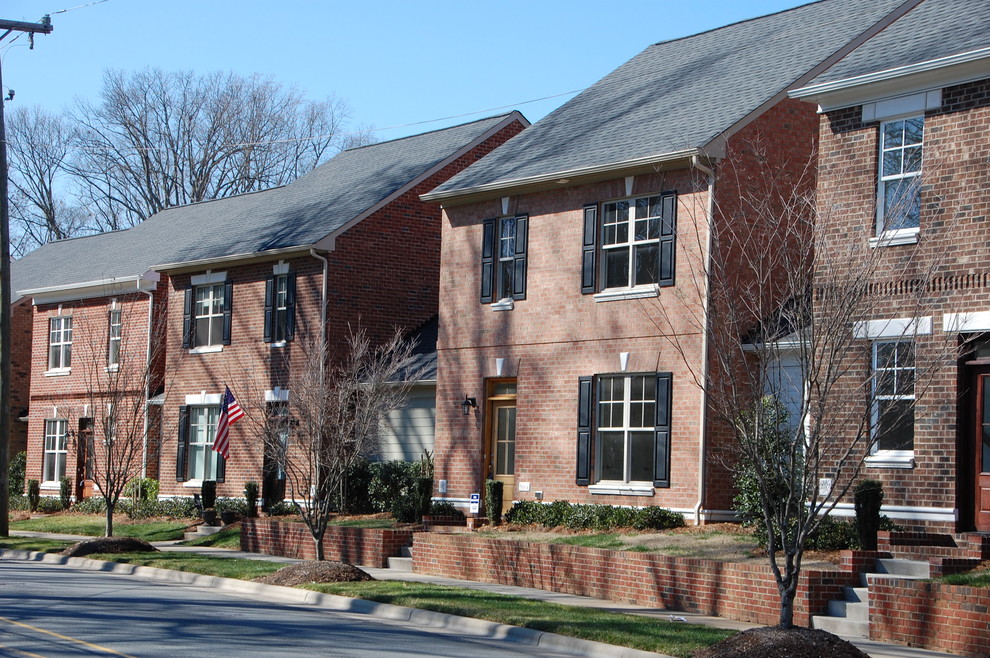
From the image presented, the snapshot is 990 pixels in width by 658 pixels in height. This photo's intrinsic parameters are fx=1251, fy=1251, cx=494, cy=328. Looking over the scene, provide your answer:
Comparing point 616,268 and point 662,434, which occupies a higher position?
point 616,268

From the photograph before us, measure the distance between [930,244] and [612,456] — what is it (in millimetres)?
6950

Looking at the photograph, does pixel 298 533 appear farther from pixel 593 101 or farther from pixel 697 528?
pixel 593 101

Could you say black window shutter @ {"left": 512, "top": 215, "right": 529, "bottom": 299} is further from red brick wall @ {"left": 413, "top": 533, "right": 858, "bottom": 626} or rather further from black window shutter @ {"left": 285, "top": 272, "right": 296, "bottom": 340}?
black window shutter @ {"left": 285, "top": 272, "right": 296, "bottom": 340}

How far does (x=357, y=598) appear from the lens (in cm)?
1620

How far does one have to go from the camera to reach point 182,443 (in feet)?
105

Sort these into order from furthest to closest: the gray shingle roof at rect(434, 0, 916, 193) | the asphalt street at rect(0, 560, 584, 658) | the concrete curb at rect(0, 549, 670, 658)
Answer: the gray shingle roof at rect(434, 0, 916, 193)
the concrete curb at rect(0, 549, 670, 658)
the asphalt street at rect(0, 560, 584, 658)

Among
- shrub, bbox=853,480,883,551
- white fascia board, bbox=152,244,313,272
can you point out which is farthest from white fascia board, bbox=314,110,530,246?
shrub, bbox=853,480,883,551

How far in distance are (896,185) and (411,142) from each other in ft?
58.5

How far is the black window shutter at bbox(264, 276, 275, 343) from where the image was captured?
2947 cm

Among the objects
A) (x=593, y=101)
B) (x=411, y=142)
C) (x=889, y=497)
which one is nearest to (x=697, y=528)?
(x=889, y=497)

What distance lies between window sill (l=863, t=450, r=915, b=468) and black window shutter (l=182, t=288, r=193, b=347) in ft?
65.3

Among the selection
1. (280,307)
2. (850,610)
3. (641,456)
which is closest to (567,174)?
(641,456)

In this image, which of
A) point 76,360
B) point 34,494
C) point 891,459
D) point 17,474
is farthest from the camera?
point 17,474

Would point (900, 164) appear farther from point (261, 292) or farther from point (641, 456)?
point (261, 292)
